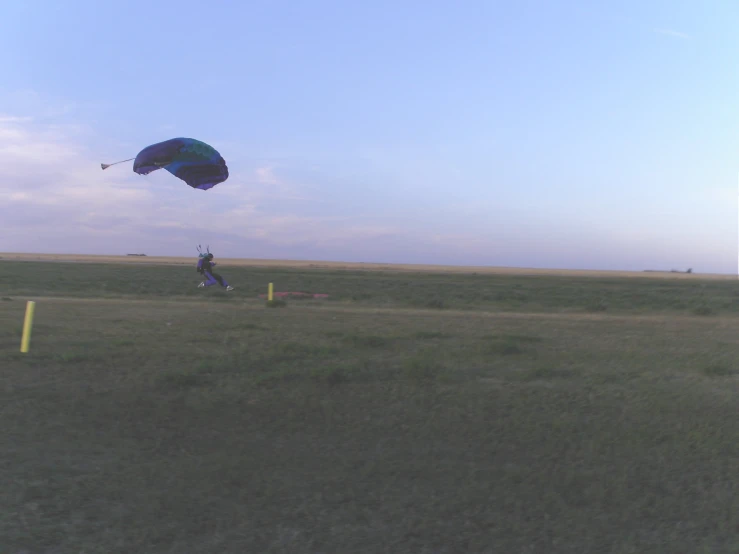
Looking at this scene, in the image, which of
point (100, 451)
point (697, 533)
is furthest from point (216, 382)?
point (697, 533)

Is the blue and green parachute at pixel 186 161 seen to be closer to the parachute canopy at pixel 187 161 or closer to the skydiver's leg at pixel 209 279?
the parachute canopy at pixel 187 161

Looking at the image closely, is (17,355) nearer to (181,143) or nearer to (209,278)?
(181,143)

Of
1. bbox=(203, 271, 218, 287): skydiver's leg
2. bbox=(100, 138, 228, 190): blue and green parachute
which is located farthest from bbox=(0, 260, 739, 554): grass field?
bbox=(203, 271, 218, 287): skydiver's leg

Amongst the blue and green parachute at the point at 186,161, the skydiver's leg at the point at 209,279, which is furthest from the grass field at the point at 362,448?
the skydiver's leg at the point at 209,279

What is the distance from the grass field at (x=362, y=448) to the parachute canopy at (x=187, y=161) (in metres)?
4.36

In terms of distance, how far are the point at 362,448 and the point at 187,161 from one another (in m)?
10.8

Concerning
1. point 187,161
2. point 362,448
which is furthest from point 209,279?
point 362,448

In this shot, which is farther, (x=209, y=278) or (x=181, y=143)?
(x=209, y=278)

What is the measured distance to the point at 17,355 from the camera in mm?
11773

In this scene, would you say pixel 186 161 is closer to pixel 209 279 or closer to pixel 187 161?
pixel 187 161

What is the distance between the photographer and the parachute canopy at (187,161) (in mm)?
15648

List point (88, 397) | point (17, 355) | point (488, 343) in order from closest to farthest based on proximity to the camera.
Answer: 1. point (88, 397)
2. point (17, 355)
3. point (488, 343)

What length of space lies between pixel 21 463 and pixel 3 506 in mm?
1076

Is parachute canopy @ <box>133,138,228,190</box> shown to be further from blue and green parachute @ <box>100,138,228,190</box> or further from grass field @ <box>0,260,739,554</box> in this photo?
grass field @ <box>0,260,739,554</box>
